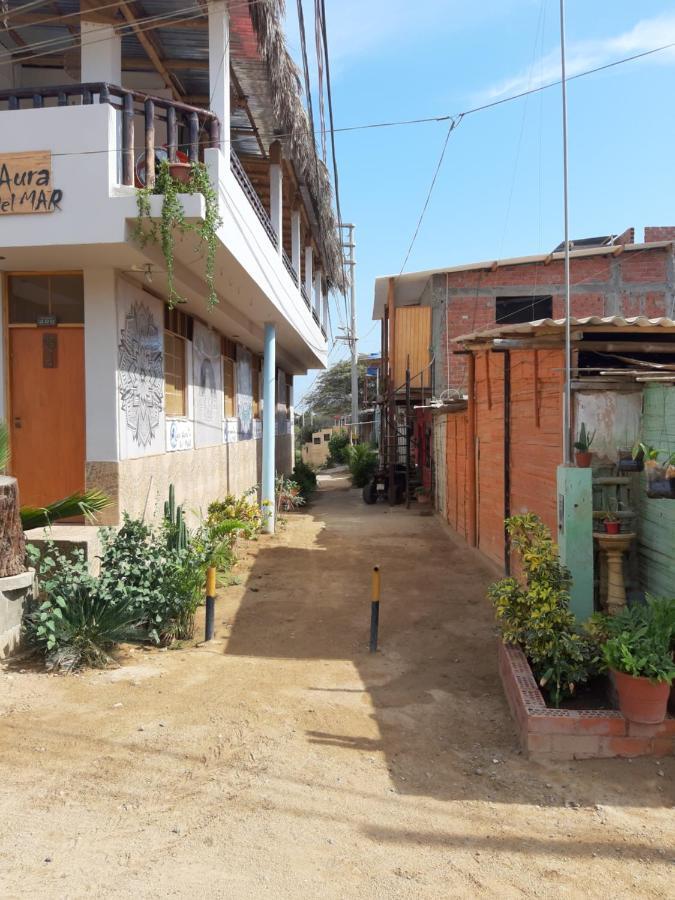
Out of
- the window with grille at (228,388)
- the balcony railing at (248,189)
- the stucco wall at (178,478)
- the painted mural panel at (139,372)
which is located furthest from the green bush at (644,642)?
the window with grille at (228,388)

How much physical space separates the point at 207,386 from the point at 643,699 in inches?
328

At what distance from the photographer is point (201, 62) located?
8.20 m

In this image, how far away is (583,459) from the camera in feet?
16.5

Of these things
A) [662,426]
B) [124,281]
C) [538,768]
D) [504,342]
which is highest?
[124,281]

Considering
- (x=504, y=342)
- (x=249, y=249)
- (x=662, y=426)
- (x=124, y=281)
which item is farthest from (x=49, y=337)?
(x=662, y=426)

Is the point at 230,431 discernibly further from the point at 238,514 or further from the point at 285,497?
the point at 285,497

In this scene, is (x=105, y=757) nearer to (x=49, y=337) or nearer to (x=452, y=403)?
(x=49, y=337)

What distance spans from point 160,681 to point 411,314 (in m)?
15.3

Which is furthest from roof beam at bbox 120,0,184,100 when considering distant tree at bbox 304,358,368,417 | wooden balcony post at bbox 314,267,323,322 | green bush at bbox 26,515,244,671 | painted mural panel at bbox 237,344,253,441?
distant tree at bbox 304,358,368,417

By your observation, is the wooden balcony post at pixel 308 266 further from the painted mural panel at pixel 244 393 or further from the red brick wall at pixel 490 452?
the red brick wall at pixel 490 452

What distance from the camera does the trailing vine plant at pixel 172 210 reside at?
6.13 m

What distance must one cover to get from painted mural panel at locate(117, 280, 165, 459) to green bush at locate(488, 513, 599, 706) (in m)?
4.32

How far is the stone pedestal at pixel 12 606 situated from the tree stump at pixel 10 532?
8 cm

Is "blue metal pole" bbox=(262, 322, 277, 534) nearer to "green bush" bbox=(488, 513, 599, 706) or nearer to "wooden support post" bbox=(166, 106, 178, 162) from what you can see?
"wooden support post" bbox=(166, 106, 178, 162)
